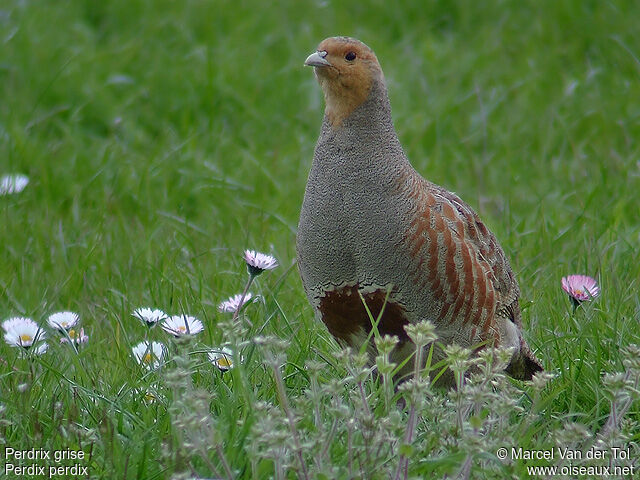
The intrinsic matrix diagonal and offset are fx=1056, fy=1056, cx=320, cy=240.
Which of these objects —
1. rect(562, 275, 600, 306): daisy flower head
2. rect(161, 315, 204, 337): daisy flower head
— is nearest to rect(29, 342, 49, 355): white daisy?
rect(161, 315, 204, 337): daisy flower head

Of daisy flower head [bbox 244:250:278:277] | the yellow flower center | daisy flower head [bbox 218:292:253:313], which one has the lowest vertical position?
the yellow flower center

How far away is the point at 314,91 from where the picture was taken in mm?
6379

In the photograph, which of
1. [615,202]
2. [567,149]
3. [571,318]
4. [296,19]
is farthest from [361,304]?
[296,19]

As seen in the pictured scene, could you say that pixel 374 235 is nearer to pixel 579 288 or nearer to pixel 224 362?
pixel 224 362

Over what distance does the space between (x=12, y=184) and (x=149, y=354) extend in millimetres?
2014

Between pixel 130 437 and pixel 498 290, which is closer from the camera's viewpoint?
pixel 130 437

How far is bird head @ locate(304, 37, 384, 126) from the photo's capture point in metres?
3.44

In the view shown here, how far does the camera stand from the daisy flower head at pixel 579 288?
386 centimetres

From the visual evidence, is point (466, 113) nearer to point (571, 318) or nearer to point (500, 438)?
point (571, 318)

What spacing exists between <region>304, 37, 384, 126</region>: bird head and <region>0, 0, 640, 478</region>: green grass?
0.82 m

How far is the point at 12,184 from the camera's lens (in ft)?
17.1

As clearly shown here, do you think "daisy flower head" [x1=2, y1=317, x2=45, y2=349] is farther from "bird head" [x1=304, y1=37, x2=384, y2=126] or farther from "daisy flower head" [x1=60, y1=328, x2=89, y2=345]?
"bird head" [x1=304, y1=37, x2=384, y2=126]

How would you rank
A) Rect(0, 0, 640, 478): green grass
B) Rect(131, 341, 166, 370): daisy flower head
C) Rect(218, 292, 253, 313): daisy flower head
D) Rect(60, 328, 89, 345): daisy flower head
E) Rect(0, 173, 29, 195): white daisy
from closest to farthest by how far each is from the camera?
Rect(0, 0, 640, 478): green grass → Rect(131, 341, 166, 370): daisy flower head → Rect(60, 328, 89, 345): daisy flower head → Rect(218, 292, 253, 313): daisy flower head → Rect(0, 173, 29, 195): white daisy

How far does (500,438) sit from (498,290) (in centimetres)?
105
